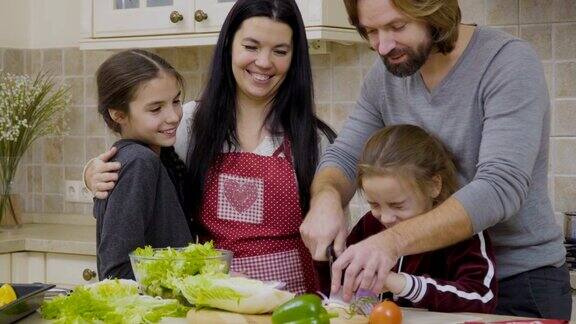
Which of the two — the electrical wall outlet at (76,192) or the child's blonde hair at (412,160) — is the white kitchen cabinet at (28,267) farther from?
the child's blonde hair at (412,160)

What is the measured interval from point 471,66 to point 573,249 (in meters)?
0.91

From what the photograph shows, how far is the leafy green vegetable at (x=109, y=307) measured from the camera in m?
1.62

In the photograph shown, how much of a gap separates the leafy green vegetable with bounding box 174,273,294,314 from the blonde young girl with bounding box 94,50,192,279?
458 millimetres

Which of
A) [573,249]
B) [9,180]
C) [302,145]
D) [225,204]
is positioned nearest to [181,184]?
[225,204]

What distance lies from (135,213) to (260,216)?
13.8 inches

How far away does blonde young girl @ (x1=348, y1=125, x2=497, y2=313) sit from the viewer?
1.90m

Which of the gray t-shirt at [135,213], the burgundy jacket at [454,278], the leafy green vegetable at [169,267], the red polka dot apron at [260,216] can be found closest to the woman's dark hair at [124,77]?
the gray t-shirt at [135,213]

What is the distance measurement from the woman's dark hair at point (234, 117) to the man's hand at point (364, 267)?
2.17 feet

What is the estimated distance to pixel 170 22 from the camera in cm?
322

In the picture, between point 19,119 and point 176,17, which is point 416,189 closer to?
point 176,17

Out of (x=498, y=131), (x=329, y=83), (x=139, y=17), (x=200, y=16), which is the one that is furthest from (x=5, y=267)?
(x=498, y=131)

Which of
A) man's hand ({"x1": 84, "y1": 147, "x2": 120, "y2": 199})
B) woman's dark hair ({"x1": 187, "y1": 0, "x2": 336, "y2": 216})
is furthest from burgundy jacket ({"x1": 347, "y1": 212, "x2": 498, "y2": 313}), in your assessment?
man's hand ({"x1": 84, "y1": 147, "x2": 120, "y2": 199})

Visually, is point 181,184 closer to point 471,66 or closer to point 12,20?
point 471,66

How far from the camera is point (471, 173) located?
203 cm
